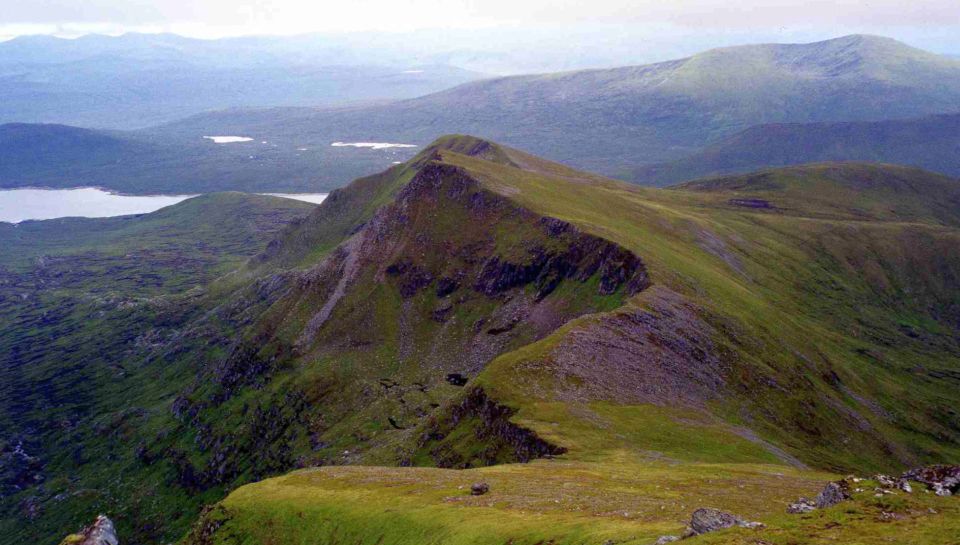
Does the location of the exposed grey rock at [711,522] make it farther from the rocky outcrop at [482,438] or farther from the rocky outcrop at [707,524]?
the rocky outcrop at [482,438]

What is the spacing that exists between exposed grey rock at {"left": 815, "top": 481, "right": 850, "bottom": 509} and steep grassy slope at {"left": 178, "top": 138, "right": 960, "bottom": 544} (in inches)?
46.1

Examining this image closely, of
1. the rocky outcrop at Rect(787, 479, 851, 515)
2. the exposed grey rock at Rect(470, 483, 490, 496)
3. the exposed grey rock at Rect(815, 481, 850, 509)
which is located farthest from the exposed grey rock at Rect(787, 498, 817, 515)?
→ the exposed grey rock at Rect(470, 483, 490, 496)

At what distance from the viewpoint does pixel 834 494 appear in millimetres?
38719

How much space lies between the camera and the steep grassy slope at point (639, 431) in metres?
52.1

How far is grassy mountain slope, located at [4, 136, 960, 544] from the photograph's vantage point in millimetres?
63781

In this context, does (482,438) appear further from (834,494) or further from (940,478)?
(940,478)

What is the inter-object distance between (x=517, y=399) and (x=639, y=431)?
17.6 m

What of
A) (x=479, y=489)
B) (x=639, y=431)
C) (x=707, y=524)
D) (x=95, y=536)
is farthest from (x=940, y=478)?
(x=95, y=536)

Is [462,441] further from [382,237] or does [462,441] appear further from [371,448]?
[382,237]

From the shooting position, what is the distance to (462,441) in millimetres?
97375

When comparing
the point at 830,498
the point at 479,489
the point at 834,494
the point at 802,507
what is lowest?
the point at 479,489


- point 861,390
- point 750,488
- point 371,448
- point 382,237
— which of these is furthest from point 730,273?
point 750,488

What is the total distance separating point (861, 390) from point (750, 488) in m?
101

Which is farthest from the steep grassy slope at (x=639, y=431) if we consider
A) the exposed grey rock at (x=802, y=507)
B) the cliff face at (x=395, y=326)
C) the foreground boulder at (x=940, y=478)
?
the exposed grey rock at (x=802, y=507)
